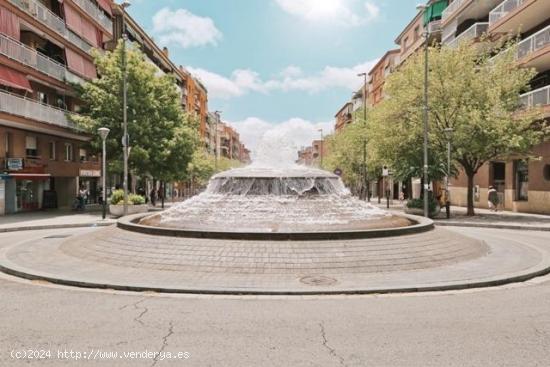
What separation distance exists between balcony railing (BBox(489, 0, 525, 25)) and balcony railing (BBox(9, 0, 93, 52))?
29.6m

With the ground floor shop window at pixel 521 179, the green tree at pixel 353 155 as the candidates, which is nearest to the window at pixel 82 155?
the green tree at pixel 353 155

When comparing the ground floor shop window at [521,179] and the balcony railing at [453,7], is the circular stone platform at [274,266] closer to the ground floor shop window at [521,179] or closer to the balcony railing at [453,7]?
the ground floor shop window at [521,179]

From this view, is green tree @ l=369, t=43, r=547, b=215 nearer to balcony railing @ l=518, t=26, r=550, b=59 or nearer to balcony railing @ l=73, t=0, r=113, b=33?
balcony railing @ l=518, t=26, r=550, b=59

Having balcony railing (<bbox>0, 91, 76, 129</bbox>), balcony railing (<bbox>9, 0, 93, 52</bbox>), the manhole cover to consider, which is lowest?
the manhole cover

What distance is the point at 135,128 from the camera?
2994cm

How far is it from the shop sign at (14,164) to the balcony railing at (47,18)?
8.66 metres

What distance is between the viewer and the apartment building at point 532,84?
2670 centimetres

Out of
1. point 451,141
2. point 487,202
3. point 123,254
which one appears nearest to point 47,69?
point 123,254

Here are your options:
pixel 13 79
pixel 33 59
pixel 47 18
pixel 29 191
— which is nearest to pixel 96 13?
pixel 47 18

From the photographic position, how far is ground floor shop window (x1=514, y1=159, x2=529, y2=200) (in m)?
29.9

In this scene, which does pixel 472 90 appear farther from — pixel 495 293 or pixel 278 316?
pixel 278 316

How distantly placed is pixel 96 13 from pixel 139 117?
38.1 feet

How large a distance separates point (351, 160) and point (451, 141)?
85.9 ft

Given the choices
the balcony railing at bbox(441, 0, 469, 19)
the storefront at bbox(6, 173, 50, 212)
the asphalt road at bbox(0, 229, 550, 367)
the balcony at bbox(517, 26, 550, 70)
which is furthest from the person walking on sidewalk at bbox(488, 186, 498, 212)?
the storefront at bbox(6, 173, 50, 212)
